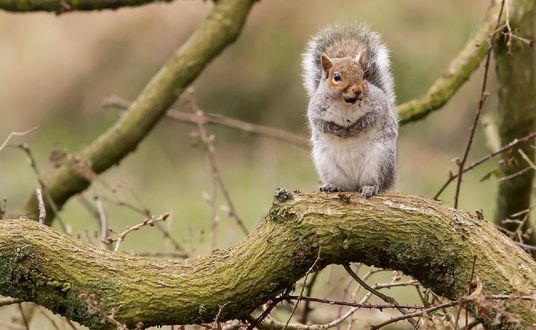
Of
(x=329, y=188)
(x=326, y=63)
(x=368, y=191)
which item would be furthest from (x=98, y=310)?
(x=326, y=63)

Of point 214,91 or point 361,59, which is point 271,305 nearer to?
point 361,59

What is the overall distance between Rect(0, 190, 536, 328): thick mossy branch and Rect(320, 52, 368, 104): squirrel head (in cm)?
47

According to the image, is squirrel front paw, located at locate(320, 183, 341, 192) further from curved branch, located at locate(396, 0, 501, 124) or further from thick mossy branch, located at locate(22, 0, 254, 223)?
thick mossy branch, located at locate(22, 0, 254, 223)

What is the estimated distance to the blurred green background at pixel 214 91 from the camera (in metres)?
7.69

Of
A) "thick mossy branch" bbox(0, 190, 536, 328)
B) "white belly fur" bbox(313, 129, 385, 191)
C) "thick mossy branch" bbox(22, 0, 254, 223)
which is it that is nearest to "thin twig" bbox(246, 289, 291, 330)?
"thick mossy branch" bbox(0, 190, 536, 328)

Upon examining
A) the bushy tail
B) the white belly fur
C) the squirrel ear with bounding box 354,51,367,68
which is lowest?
the white belly fur

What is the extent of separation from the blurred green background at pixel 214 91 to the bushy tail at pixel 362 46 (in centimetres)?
386

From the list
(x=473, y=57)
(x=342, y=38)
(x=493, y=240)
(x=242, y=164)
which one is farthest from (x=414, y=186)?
(x=493, y=240)

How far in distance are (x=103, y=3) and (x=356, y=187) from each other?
1.24 metres

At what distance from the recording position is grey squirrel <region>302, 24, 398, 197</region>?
2.85 m

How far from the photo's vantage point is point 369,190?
8.79 ft

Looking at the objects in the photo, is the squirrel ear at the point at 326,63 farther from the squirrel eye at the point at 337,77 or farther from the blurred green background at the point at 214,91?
the blurred green background at the point at 214,91

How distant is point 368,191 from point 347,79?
0.34 meters

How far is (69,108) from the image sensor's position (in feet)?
29.8
